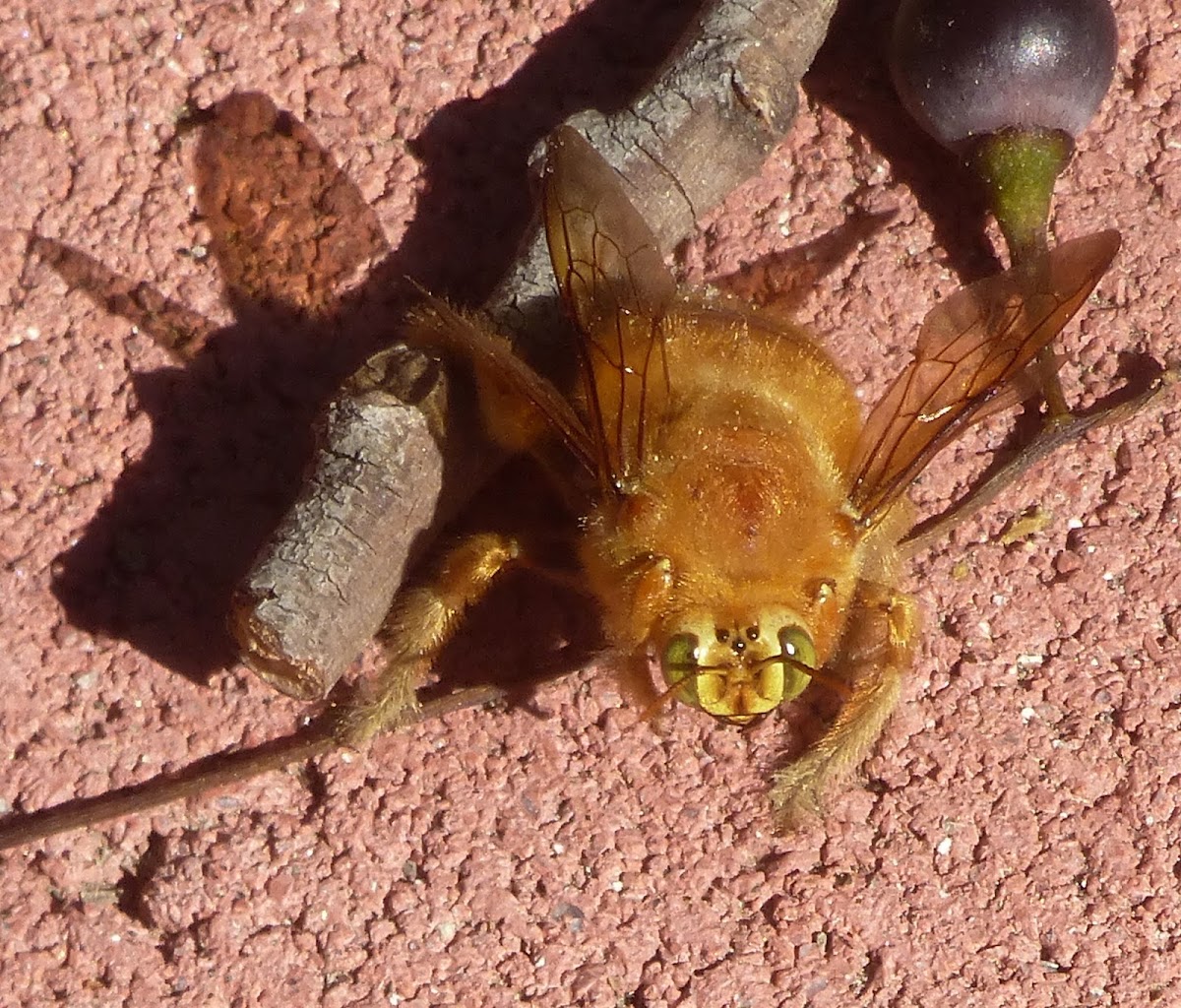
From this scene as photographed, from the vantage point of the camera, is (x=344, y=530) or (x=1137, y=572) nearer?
(x=344, y=530)

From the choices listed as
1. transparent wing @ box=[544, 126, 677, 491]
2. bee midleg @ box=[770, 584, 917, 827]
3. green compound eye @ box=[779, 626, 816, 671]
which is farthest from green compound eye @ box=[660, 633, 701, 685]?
bee midleg @ box=[770, 584, 917, 827]

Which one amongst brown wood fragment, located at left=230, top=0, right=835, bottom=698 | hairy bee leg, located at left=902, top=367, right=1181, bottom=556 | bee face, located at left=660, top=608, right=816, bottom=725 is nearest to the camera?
bee face, located at left=660, top=608, right=816, bottom=725

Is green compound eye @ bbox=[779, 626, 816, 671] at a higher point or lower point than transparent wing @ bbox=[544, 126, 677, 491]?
lower

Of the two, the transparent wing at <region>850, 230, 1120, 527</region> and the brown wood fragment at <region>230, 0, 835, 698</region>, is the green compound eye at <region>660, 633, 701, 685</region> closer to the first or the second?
the transparent wing at <region>850, 230, 1120, 527</region>

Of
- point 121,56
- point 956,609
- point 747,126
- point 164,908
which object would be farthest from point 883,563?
point 121,56

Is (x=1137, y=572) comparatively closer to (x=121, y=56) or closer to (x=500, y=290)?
(x=500, y=290)

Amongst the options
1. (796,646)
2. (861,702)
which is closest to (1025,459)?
(861,702)

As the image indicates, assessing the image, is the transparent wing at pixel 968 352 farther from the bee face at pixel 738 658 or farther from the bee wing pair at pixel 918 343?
the bee face at pixel 738 658

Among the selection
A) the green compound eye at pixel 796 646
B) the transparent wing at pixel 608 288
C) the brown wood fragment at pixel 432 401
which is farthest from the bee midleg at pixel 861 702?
the brown wood fragment at pixel 432 401
